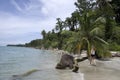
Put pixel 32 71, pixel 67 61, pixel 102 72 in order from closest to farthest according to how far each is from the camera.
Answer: pixel 102 72, pixel 32 71, pixel 67 61

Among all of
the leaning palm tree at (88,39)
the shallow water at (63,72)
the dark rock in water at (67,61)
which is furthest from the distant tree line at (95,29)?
the dark rock in water at (67,61)

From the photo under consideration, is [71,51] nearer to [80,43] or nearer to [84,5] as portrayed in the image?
[80,43]

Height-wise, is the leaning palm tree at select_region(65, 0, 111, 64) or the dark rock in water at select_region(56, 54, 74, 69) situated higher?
the leaning palm tree at select_region(65, 0, 111, 64)

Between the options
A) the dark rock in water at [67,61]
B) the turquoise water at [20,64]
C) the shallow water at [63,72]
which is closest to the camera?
the shallow water at [63,72]

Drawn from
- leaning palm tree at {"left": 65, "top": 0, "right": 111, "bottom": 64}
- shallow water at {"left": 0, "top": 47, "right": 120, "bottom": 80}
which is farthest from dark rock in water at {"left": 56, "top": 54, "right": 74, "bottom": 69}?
leaning palm tree at {"left": 65, "top": 0, "right": 111, "bottom": 64}

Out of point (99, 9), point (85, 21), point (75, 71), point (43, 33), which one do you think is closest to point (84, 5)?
point (99, 9)

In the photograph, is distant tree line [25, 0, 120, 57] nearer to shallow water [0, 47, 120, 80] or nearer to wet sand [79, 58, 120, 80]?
shallow water [0, 47, 120, 80]

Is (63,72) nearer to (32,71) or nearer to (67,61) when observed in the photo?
(67,61)

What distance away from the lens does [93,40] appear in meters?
26.8

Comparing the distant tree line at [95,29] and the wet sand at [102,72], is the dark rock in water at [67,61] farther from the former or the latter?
the distant tree line at [95,29]

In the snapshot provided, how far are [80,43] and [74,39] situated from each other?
0.98m

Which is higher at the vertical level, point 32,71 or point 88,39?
point 88,39

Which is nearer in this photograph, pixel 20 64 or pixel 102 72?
pixel 102 72

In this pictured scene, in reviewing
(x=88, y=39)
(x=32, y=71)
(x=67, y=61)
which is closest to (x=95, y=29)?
(x=88, y=39)
